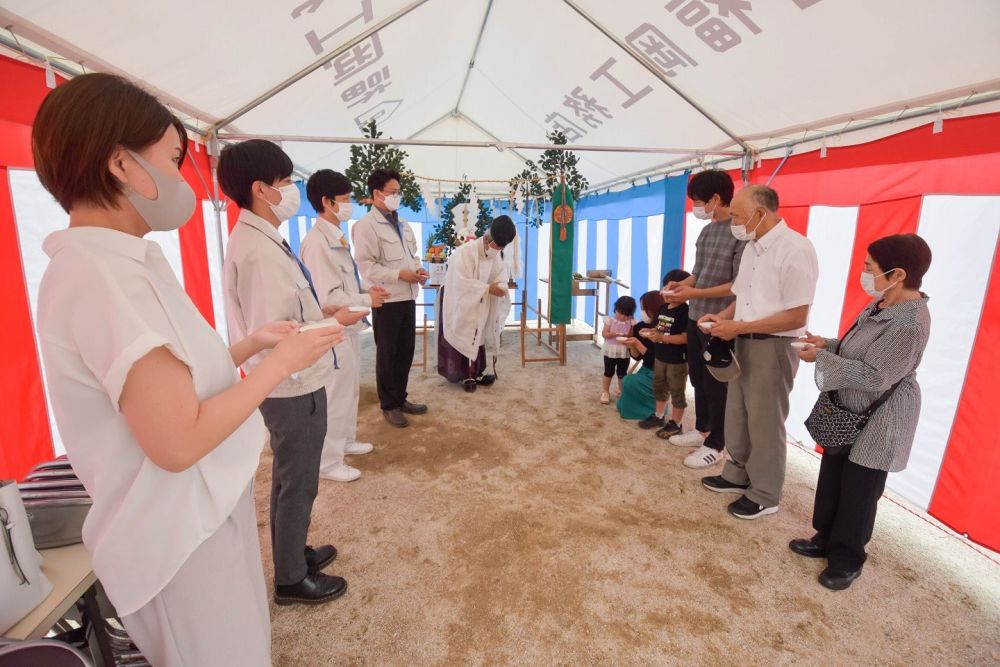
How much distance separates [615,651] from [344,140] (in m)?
3.36

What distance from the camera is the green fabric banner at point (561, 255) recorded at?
4.80 metres

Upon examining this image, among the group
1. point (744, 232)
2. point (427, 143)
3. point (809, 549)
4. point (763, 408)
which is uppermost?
point (427, 143)

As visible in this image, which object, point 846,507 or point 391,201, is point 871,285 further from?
point 391,201

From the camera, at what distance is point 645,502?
248cm

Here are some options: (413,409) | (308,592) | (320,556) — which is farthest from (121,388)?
(413,409)

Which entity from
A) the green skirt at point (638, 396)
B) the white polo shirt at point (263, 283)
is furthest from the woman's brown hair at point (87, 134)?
the green skirt at point (638, 396)

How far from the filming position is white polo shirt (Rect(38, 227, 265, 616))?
622 millimetres

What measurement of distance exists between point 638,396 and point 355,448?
6.72 feet

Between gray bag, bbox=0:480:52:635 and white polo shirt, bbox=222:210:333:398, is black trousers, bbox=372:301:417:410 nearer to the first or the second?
white polo shirt, bbox=222:210:333:398

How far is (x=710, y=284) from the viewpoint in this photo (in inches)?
107

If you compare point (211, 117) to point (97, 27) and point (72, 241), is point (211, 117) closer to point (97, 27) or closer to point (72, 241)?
point (97, 27)

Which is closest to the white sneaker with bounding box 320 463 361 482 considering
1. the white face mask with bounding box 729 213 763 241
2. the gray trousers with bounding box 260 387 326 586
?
the gray trousers with bounding box 260 387 326 586

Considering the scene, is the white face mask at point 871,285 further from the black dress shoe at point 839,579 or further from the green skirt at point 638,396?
the green skirt at point 638,396

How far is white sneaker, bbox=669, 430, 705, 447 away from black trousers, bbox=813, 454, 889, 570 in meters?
1.09
